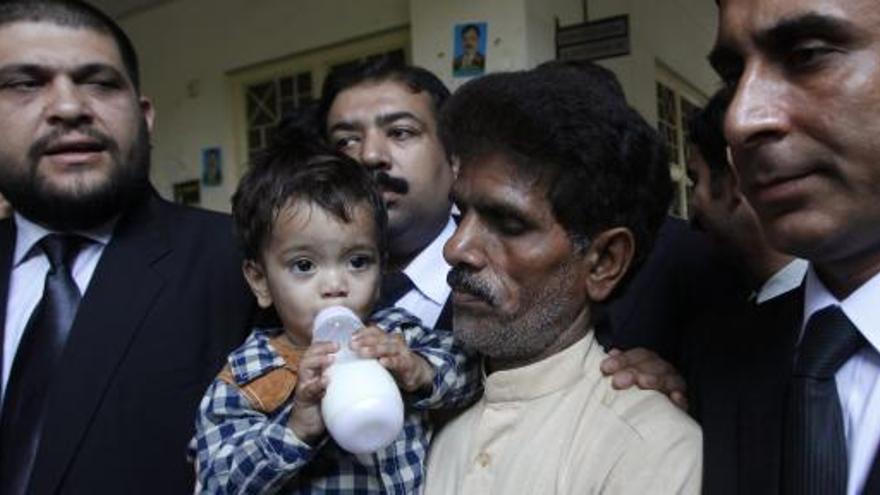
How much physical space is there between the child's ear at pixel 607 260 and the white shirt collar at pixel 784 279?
845mm

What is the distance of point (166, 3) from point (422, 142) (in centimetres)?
422

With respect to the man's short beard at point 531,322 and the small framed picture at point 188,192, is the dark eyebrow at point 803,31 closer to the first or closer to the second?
the man's short beard at point 531,322

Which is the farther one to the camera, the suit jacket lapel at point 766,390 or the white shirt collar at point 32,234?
the white shirt collar at point 32,234

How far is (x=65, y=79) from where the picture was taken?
5.68ft

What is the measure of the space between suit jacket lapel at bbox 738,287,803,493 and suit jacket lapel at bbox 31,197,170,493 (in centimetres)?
120

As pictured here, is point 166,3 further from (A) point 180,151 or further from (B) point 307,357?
(B) point 307,357

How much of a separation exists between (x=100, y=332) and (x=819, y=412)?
1.34 m

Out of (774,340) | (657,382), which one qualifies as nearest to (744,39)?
(774,340)

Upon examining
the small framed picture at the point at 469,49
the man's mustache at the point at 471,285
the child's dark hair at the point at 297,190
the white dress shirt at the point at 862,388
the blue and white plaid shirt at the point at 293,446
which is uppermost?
the small framed picture at the point at 469,49

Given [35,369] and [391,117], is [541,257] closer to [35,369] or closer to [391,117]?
[391,117]

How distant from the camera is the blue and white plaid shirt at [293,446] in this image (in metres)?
1.29

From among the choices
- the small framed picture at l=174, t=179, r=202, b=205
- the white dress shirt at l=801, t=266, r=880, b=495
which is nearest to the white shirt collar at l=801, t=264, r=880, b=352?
the white dress shirt at l=801, t=266, r=880, b=495

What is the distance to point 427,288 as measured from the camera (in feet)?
6.49

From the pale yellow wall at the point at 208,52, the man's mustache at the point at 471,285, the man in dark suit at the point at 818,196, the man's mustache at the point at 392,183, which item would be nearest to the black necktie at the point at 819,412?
the man in dark suit at the point at 818,196
